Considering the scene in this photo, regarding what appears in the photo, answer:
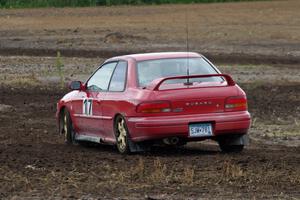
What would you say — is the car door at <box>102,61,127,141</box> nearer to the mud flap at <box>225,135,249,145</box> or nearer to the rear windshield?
the rear windshield

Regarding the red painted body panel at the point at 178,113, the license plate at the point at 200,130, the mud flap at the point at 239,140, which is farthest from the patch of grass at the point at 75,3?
the license plate at the point at 200,130

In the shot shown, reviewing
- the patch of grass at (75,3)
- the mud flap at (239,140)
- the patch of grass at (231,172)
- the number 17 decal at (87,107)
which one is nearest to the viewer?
the patch of grass at (231,172)

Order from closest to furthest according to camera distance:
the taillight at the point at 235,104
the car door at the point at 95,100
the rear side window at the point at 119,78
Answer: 1. the taillight at the point at 235,104
2. the rear side window at the point at 119,78
3. the car door at the point at 95,100

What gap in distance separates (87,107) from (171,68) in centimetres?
161

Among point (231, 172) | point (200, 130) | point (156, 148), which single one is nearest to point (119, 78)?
point (156, 148)

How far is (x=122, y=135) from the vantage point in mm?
15195

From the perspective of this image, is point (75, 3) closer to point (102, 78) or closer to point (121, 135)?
point (102, 78)

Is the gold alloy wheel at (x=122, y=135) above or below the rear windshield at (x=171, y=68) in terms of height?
below

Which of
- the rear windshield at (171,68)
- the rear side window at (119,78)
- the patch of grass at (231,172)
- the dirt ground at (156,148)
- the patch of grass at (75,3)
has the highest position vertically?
the rear windshield at (171,68)

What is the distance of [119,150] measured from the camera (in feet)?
50.7

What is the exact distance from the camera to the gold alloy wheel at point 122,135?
15102 millimetres

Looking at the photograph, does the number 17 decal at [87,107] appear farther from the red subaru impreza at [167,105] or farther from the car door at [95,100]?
the red subaru impreza at [167,105]

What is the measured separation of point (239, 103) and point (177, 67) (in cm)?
107

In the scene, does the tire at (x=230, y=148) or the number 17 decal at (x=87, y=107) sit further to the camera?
the number 17 decal at (x=87, y=107)
